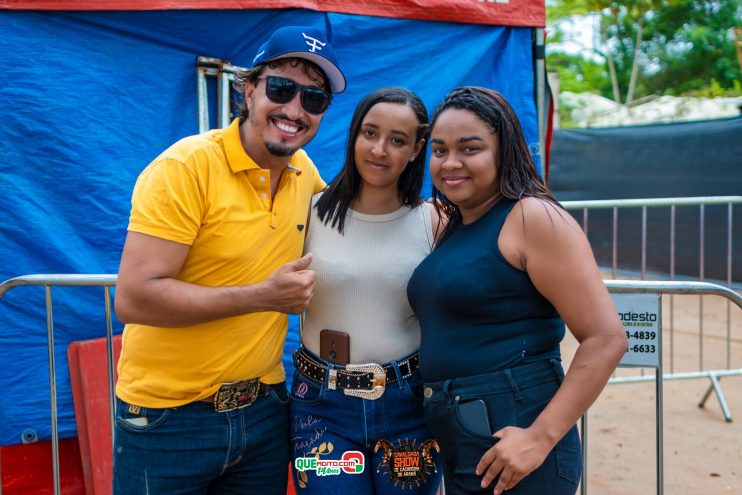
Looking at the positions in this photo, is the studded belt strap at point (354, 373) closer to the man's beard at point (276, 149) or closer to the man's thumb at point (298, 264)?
the man's thumb at point (298, 264)

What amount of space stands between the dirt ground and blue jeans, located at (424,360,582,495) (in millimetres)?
2872

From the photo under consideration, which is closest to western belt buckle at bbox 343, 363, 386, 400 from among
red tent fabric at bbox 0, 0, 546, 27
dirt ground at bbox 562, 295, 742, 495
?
red tent fabric at bbox 0, 0, 546, 27

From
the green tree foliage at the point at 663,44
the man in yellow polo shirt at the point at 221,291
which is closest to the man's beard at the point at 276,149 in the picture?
the man in yellow polo shirt at the point at 221,291

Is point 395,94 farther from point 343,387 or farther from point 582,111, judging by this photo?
point 582,111

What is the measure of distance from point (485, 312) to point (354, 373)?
0.51 m

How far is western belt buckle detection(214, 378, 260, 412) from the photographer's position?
2117 mm

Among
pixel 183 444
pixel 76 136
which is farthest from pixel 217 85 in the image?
pixel 183 444

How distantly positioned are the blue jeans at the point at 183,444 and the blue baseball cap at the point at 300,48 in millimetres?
1071

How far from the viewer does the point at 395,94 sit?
7.52 feet

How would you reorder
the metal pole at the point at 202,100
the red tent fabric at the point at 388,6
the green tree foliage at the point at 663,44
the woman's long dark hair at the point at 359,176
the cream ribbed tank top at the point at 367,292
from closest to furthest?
1. the cream ribbed tank top at the point at 367,292
2. the woman's long dark hair at the point at 359,176
3. the red tent fabric at the point at 388,6
4. the metal pole at the point at 202,100
5. the green tree foliage at the point at 663,44

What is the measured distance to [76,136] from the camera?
3.77 meters

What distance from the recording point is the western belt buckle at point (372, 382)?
2.13m

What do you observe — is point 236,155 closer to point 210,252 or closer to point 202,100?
point 210,252

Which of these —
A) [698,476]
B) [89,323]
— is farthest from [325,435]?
[698,476]
